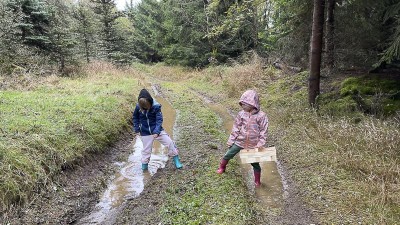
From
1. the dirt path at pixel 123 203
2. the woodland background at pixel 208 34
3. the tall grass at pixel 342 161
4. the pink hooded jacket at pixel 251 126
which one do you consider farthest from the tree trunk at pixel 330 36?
the pink hooded jacket at pixel 251 126

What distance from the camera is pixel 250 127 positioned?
5656 millimetres

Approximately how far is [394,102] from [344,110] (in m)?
1.22

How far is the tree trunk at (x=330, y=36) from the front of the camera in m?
12.3

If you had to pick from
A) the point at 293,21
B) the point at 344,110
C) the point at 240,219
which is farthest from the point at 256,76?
the point at 240,219

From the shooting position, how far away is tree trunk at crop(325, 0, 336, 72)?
12.3 meters

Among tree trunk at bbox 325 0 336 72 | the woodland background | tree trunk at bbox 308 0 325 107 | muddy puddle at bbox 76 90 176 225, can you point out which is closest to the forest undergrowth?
tree trunk at bbox 308 0 325 107

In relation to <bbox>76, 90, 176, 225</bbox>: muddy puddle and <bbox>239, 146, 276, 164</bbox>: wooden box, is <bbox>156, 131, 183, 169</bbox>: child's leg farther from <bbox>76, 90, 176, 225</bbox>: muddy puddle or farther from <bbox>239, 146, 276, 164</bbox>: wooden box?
<bbox>239, 146, 276, 164</bbox>: wooden box

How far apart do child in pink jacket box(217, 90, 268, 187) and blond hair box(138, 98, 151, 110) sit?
1934 mm

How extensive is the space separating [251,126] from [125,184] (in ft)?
8.69

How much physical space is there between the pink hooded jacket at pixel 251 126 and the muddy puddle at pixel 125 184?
206 centimetres

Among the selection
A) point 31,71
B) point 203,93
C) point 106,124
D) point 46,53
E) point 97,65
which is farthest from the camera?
point 97,65

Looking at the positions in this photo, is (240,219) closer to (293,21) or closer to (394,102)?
(394,102)

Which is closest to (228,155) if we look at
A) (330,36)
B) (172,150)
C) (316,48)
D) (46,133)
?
(172,150)

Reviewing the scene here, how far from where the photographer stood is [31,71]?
14078 millimetres
